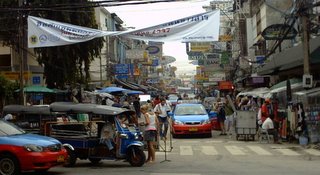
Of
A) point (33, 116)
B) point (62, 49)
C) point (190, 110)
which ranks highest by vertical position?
point (62, 49)

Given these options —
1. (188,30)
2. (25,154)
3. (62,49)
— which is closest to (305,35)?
(188,30)

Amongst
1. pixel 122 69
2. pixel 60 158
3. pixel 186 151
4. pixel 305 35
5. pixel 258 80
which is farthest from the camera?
pixel 122 69

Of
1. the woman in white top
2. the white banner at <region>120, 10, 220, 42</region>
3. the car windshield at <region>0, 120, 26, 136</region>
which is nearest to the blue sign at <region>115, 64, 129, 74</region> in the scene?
the white banner at <region>120, 10, 220, 42</region>

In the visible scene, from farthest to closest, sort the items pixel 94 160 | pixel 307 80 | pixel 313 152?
pixel 307 80, pixel 313 152, pixel 94 160

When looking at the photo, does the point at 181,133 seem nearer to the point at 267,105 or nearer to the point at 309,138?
the point at 267,105

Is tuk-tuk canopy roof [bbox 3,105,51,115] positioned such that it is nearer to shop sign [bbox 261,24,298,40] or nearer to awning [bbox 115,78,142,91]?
shop sign [bbox 261,24,298,40]

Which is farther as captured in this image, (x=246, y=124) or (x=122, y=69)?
(x=122, y=69)

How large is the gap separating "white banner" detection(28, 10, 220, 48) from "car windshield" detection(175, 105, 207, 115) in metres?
9.64

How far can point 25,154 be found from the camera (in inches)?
469

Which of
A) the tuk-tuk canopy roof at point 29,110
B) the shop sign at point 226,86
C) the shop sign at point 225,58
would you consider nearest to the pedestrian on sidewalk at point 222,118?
the tuk-tuk canopy roof at point 29,110

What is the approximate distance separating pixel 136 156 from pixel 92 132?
61.1 inches

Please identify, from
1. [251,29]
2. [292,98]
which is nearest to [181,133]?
[292,98]

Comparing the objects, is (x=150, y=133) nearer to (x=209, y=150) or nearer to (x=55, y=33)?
(x=209, y=150)

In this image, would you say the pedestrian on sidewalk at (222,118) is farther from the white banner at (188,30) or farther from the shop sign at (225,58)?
the shop sign at (225,58)
